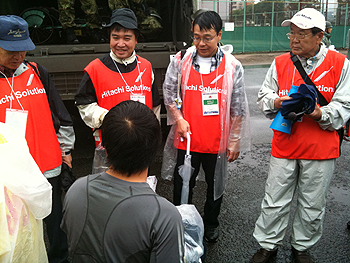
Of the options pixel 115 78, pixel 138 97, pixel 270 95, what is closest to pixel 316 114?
pixel 270 95

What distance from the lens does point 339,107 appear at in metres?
2.47

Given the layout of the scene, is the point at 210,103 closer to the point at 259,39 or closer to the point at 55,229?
the point at 55,229

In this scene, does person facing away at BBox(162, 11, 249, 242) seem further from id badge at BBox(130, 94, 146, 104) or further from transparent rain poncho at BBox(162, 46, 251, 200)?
id badge at BBox(130, 94, 146, 104)

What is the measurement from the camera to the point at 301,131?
260 cm

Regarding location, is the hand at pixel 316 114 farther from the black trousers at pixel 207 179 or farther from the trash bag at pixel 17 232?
the trash bag at pixel 17 232

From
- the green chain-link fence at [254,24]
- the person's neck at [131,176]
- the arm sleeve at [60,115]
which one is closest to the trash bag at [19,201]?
the person's neck at [131,176]

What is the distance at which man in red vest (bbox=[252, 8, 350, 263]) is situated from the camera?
8.22ft

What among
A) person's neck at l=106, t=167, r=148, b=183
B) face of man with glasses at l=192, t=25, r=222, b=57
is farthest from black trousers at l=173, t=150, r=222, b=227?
person's neck at l=106, t=167, r=148, b=183

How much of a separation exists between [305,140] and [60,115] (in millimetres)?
1748

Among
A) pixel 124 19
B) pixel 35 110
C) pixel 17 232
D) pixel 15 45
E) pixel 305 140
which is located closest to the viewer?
pixel 17 232

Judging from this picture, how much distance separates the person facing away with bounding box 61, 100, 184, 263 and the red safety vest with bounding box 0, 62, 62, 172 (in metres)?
1.06

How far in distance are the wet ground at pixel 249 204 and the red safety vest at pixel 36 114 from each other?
1500 millimetres

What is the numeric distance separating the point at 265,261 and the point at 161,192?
164cm

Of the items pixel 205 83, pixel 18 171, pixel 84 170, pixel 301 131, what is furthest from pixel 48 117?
pixel 84 170
